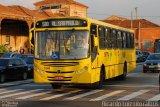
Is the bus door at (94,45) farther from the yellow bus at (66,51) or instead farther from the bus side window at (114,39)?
the bus side window at (114,39)

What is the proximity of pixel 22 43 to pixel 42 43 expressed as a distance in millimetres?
49212

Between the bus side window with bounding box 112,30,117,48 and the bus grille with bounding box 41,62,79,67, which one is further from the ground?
the bus side window with bounding box 112,30,117,48

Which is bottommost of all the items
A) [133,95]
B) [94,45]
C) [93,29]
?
[133,95]

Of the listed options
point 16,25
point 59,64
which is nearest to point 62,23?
point 59,64

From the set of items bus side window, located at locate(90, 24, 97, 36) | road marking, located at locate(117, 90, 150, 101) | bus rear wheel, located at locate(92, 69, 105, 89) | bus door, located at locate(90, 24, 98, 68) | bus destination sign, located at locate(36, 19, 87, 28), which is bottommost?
road marking, located at locate(117, 90, 150, 101)

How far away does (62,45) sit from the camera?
1823 centimetres

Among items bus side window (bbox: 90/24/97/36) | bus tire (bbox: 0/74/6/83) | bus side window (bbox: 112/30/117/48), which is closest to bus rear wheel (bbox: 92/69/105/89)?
bus side window (bbox: 90/24/97/36)

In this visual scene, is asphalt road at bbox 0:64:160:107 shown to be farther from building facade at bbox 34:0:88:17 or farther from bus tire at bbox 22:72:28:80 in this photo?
building facade at bbox 34:0:88:17

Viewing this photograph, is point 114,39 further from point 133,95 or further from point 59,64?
point 133,95

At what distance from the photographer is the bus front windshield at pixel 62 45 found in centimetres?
1808

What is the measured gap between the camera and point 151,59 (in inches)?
1452

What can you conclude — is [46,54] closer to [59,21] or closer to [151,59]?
[59,21]

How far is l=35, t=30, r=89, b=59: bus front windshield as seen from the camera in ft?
59.3

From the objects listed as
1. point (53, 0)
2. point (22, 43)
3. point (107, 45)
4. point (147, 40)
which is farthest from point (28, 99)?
point (53, 0)
